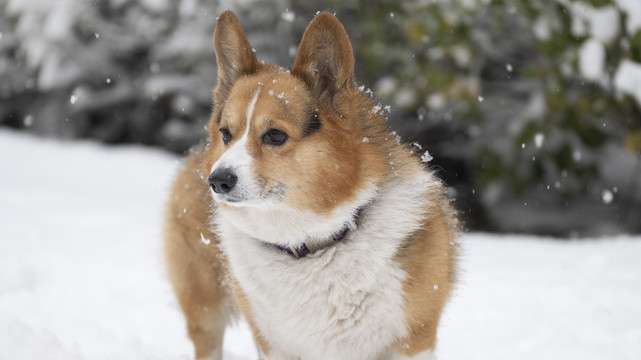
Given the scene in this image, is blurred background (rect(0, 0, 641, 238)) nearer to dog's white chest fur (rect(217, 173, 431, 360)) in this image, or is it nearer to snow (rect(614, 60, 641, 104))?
snow (rect(614, 60, 641, 104))

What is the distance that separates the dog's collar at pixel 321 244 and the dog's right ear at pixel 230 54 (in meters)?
0.80

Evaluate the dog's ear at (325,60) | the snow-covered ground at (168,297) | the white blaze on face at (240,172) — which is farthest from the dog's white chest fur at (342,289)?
the snow-covered ground at (168,297)

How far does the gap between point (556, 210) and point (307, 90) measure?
768cm

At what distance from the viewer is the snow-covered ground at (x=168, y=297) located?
375cm

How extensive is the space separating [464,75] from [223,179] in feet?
20.1

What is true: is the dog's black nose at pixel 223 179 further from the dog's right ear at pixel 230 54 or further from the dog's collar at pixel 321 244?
the dog's right ear at pixel 230 54

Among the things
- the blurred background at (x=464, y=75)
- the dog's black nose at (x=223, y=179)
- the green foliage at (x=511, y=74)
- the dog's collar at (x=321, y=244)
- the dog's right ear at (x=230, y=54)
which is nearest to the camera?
the dog's black nose at (x=223, y=179)

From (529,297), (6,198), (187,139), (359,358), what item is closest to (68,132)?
(187,139)

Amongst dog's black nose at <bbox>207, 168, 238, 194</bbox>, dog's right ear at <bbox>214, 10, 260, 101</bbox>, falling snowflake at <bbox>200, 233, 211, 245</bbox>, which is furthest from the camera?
falling snowflake at <bbox>200, 233, 211, 245</bbox>

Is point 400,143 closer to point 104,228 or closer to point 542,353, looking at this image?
point 542,353

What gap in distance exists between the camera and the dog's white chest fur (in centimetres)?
269

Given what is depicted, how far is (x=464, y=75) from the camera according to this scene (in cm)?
819

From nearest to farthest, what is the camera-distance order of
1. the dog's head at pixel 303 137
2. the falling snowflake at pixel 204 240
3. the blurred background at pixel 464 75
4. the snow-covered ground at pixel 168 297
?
the dog's head at pixel 303 137 < the falling snowflake at pixel 204 240 < the snow-covered ground at pixel 168 297 < the blurred background at pixel 464 75

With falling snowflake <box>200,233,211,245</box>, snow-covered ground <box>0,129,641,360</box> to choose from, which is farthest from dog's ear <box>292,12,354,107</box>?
snow-covered ground <box>0,129,641,360</box>
